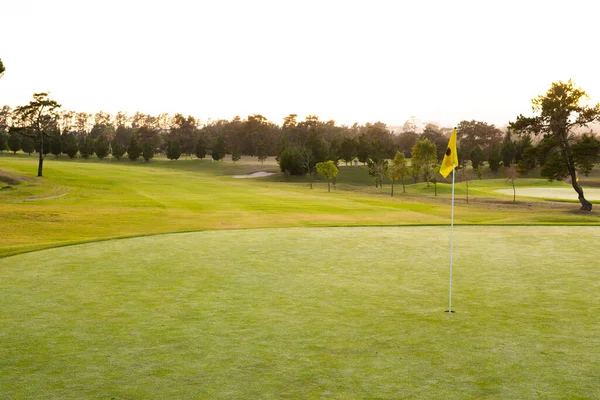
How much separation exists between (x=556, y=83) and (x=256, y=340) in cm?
4359

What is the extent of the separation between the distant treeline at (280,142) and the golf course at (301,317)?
7596 cm

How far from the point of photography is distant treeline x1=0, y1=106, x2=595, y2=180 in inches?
4220

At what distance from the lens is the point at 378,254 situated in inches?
618

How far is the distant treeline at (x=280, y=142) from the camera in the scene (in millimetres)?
107188

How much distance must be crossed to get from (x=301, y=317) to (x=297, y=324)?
426mm

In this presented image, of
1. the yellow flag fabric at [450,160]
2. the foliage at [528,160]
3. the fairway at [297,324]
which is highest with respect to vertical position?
the foliage at [528,160]

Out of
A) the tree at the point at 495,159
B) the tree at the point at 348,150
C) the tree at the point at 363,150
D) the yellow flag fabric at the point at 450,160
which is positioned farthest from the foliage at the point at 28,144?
the yellow flag fabric at the point at 450,160

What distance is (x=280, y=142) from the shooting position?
11806 centimetres

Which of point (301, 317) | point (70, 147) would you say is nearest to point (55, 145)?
point (70, 147)

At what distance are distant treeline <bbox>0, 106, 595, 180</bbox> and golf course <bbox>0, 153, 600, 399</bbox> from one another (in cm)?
7596

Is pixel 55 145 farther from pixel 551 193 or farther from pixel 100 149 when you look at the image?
pixel 551 193

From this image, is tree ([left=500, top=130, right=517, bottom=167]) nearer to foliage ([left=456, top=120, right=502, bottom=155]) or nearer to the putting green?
the putting green

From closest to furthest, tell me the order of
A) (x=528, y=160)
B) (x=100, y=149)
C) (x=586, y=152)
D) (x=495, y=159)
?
(x=586, y=152) < (x=528, y=160) < (x=495, y=159) < (x=100, y=149)

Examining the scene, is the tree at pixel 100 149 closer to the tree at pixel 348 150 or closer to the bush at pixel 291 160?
the bush at pixel 291 160
